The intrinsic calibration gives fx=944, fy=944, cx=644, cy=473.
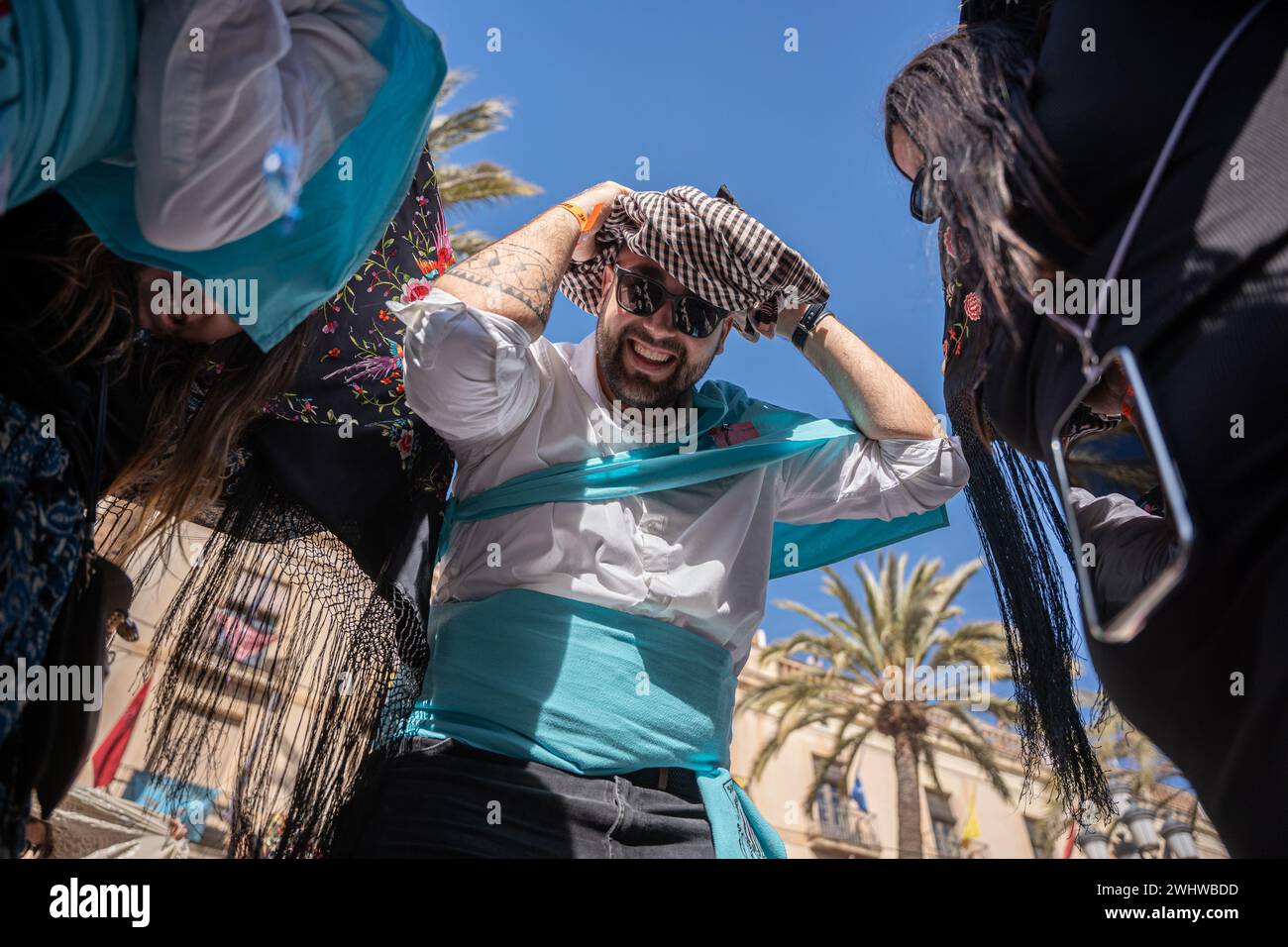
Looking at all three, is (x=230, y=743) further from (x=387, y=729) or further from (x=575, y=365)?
(x=575, y=365)

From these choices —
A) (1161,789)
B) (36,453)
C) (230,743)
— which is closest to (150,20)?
(36,453)

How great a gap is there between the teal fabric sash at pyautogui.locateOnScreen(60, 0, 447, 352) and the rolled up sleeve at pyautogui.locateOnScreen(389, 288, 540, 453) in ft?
1.43

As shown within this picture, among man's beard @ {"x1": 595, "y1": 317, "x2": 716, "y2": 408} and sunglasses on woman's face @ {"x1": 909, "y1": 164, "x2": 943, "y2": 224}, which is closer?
sunglasses on woman's face @ {"x1": 909, "y1": 164, "x2": 943, "y2": 224}

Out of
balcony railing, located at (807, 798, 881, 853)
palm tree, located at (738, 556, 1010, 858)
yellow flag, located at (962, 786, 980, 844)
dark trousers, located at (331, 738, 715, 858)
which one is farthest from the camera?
balcony railing, located at (807, 798, 881, 853)

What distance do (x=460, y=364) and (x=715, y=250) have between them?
941 mm

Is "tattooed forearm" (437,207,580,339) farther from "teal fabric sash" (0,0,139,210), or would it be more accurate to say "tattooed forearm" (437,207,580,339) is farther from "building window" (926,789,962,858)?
"building window" (926,789,962,858)

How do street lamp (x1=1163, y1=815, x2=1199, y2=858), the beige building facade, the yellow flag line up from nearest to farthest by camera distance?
1. street lamp (x1=1163, y1=815, x2=1199, y2=858)
2. the beige building facade
3. the yellow flag

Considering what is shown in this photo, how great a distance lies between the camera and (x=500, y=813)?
86.0 inches

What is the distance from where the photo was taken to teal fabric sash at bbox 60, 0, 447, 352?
5.62 feet

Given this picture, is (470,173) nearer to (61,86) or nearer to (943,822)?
(61,86)

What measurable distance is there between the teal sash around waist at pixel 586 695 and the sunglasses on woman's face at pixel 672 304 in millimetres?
1000
